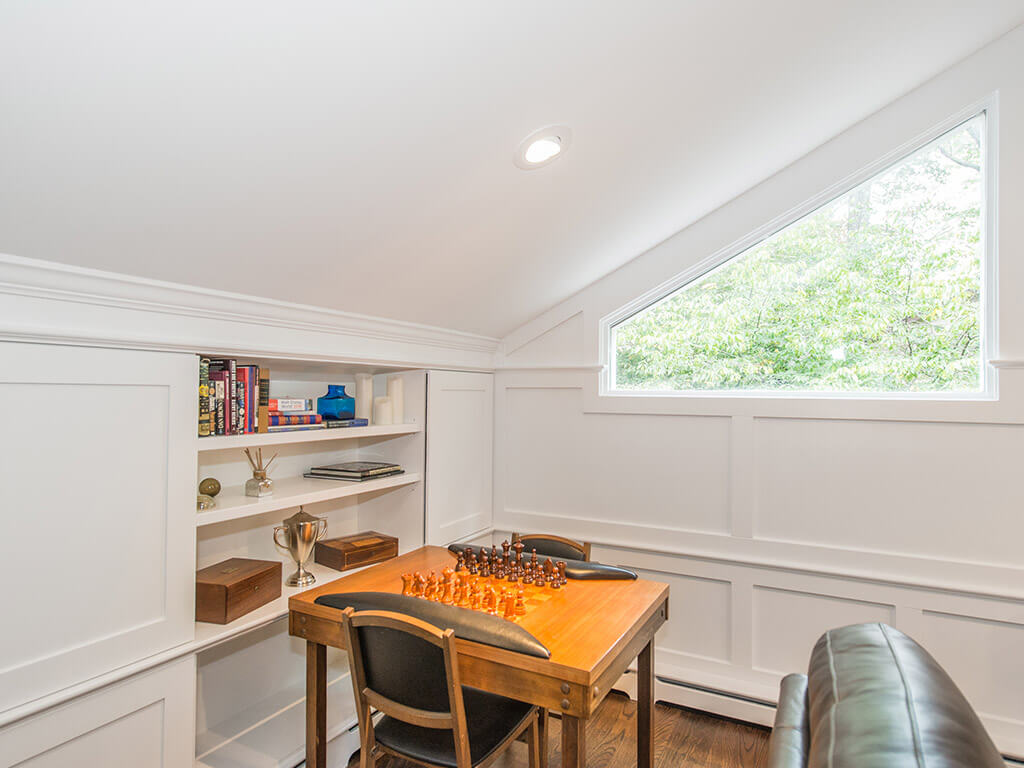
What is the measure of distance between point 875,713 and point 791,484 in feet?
5.80

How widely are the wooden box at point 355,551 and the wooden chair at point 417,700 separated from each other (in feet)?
2.65

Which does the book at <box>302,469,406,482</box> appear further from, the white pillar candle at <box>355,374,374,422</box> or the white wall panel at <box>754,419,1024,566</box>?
the white wall panel at <box>754,419,1024,566</box>

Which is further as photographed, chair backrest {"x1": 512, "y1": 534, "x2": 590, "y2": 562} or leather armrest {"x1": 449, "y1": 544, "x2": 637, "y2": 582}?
chair backrest {"x1": 512, "y1": 534, "x2": 590, "y2": 562}

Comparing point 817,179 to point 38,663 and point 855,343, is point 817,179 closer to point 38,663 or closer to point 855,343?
point 855,343

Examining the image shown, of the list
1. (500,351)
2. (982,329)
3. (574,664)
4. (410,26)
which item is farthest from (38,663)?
(982,329)

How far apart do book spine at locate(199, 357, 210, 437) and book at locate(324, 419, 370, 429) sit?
579 millimetres

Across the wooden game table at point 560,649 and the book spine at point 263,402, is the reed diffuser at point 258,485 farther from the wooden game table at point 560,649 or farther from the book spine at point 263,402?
the wooden game table at point 560,649

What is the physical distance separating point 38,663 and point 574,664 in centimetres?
127

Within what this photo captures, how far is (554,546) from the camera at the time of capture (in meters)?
2.53

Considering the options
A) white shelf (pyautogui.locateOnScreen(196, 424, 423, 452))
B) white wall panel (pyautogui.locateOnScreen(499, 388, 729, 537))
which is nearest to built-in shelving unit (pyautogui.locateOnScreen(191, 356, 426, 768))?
white shelf (pyautogui.locateOnScreen(196, 424, 423, 452))

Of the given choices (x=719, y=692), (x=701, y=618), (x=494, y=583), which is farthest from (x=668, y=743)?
(x=494, y=583)

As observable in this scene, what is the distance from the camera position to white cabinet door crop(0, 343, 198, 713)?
138 cm

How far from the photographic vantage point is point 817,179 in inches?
101

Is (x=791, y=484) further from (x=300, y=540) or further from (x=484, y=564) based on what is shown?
(x=300, y=540)
